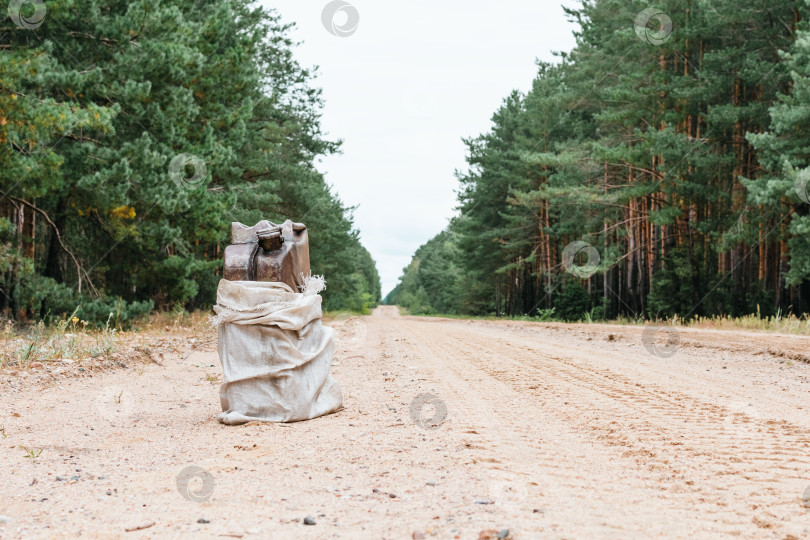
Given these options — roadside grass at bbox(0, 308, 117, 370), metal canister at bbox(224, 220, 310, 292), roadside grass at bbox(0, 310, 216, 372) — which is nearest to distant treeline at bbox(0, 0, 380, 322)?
roadside grass at bbox(0, 310, 216, 372)

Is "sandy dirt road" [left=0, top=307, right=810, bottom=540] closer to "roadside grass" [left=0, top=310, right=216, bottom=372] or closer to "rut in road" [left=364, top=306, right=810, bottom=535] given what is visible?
Result: "rut in road" [left=364, top=306, right=810, bottom=535]

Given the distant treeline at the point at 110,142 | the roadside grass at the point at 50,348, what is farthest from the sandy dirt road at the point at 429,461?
the distant treeline at the point at 110,142

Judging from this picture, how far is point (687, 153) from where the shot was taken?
818 inches

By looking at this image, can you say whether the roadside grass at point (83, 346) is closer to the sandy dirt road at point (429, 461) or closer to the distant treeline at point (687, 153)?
the sandy dirt road at point (429, 461)

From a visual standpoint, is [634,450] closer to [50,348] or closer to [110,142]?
[50,348]

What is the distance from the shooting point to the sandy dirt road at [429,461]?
299cm

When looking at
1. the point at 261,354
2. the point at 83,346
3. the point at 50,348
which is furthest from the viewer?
the point at 83,346

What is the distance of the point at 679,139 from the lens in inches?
814

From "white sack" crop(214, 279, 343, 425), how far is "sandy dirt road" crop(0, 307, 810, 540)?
0.26 metres

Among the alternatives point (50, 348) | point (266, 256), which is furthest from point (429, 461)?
point (50, 348)

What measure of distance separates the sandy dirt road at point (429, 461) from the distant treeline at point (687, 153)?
12.0 m

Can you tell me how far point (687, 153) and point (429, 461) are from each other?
19.9m

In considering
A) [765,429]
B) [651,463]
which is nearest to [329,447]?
[651,463]

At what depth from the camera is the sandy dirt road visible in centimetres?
299
